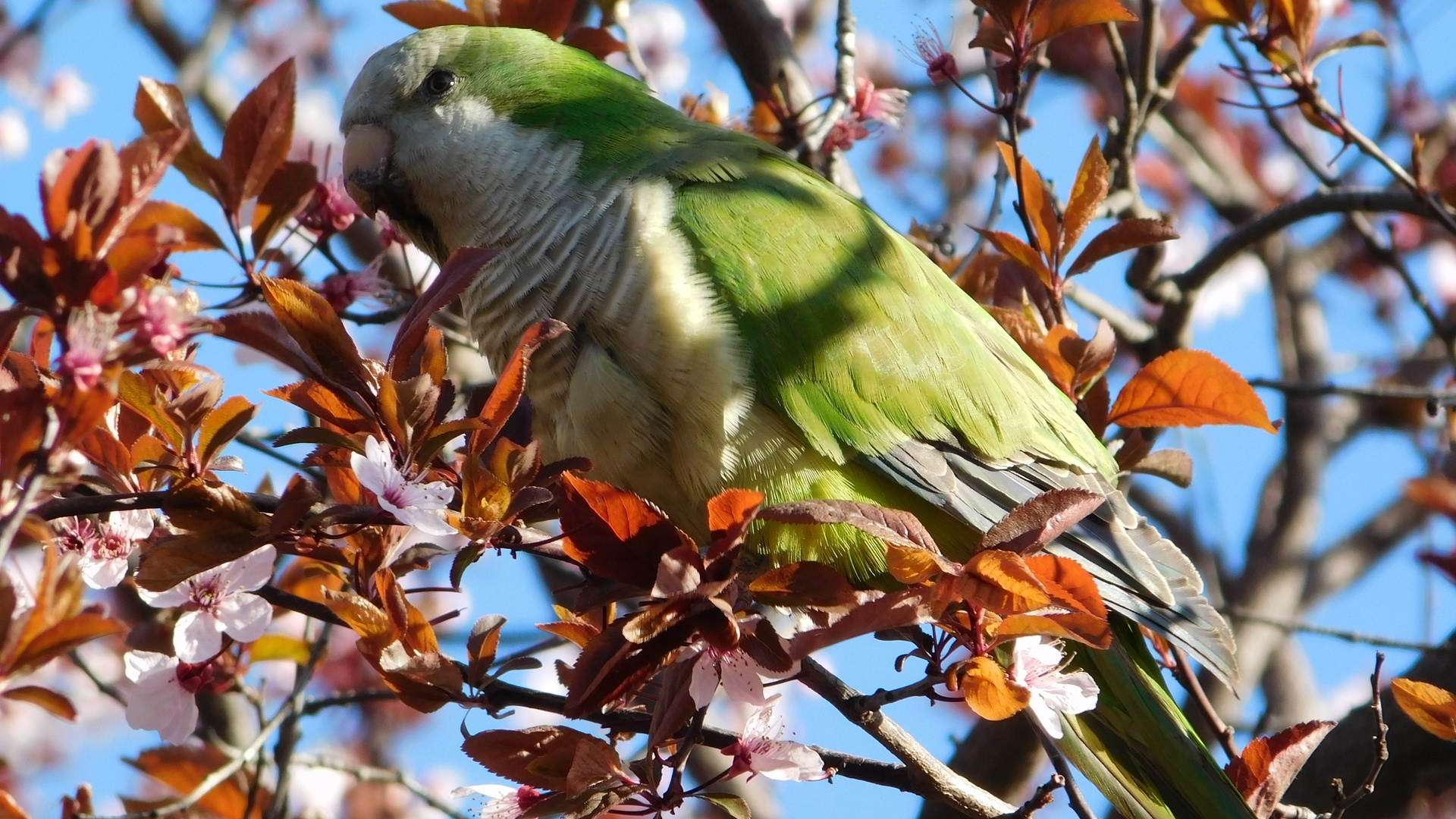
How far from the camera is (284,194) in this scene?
281cm

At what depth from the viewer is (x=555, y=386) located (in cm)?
281

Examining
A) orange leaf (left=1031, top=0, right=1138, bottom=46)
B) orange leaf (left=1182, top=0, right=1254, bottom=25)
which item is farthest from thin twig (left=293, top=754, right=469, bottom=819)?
orange leaf (left=1182, top=0, right=1254, bottom=25)

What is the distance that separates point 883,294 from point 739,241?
1.25 ft

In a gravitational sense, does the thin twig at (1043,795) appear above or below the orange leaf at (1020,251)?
below

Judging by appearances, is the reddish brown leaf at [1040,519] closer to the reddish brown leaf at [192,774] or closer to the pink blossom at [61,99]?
the reddish brown leaf at [192,774]

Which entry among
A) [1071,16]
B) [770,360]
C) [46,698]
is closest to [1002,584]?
[770,360]

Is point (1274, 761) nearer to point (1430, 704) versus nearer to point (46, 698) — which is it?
point (1430, 704)

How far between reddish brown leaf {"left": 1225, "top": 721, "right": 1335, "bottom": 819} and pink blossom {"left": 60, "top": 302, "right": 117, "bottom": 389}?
2.20 metres

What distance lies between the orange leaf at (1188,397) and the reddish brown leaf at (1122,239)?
0.32 m

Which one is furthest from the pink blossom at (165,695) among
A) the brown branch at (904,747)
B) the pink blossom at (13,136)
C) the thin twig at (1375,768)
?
the pink blossom at (13,136)

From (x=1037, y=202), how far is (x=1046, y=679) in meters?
1.21

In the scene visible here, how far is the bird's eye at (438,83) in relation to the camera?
3.49m

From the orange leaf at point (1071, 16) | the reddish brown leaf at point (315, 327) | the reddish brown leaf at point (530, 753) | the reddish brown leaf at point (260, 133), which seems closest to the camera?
the reddish brown leaf at point (315, 327)

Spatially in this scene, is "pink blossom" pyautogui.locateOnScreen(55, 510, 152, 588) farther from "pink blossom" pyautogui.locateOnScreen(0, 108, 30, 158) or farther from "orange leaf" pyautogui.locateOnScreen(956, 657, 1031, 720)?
"pink blossom" pyautogui.locateOnScreen(0, 108, 30, 158)
